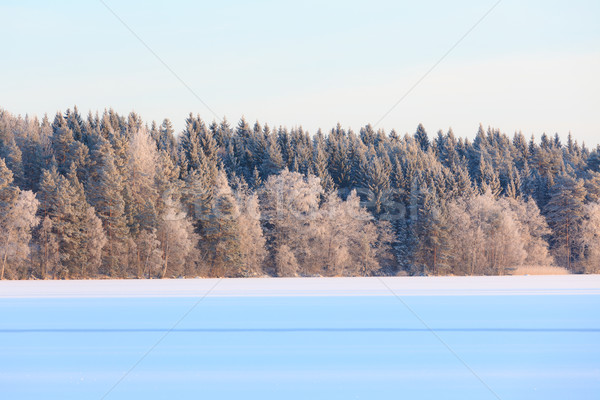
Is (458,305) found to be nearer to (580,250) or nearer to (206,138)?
(580,250)

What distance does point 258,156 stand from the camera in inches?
4190


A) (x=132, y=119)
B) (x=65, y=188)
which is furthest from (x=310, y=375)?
(x=132, y=119)

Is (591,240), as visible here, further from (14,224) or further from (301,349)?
(301,349)

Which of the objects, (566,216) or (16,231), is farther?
(566,216)

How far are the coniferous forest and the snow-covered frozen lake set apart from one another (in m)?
42.5

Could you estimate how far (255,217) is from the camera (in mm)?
68750

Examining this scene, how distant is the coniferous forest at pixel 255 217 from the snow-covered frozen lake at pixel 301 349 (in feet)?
139

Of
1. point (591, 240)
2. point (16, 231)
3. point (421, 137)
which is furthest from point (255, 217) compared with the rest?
point (421, 137)

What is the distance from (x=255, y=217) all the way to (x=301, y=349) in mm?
55815

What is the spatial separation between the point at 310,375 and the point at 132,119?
121054 millimetres

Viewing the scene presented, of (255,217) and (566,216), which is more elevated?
(566,216)

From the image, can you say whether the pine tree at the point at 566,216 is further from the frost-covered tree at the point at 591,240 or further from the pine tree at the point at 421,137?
the pine tree at the point at 421,137

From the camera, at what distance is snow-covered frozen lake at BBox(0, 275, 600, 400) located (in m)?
10.0

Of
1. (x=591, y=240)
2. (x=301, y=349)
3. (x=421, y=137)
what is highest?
(x=421, y=137)
